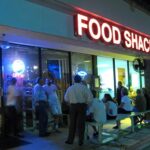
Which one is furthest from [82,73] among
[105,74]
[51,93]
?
[51,93]

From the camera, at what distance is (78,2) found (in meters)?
11.0

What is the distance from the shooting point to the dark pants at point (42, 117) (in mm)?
10680

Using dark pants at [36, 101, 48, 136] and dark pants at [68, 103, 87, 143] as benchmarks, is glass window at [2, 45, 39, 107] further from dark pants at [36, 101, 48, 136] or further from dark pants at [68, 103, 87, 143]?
dark pants at [68, 103, 87, 143]

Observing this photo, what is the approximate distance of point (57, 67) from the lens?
44.2 feet

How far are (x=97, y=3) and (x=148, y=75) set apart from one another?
21.7ft

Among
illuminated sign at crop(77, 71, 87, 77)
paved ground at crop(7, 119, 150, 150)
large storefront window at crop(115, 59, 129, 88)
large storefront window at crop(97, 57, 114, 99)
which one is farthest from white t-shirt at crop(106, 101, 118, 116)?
large storefront window at crop(115, 59, 129, 88)

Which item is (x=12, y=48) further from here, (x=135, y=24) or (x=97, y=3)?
(x=135, y=24)

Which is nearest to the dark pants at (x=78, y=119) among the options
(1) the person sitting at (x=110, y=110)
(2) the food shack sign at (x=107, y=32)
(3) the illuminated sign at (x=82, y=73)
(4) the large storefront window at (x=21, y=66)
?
(1) the person sitting at (x=110, y=110)

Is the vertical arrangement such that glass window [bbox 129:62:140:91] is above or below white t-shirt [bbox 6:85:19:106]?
above

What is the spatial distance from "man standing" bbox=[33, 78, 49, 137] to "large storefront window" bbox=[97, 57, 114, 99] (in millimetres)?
5686

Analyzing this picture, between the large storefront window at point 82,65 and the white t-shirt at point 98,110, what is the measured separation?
4727mm

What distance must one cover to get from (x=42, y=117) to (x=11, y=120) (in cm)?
98

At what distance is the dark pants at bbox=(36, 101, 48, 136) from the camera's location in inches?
420

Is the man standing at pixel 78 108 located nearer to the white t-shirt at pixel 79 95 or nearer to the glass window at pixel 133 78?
the white t-shirt at pixel 79 95
